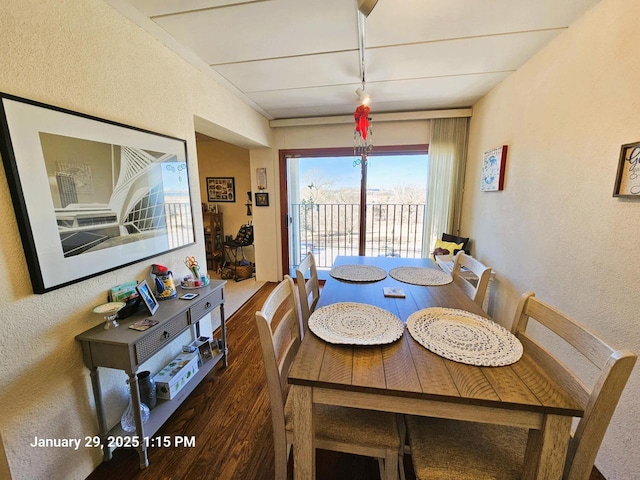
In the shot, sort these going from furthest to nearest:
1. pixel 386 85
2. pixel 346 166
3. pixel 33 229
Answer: pixel 346 166, pixel 386 85, pixel 33 229

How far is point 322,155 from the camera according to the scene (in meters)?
3.58

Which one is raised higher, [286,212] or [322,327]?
[286,212]

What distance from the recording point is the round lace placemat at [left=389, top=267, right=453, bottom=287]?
1.74 m

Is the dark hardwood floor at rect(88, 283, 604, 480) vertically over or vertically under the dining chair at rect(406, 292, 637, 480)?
under

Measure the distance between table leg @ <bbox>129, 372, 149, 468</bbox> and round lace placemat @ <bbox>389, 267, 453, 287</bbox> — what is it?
5.20 feet

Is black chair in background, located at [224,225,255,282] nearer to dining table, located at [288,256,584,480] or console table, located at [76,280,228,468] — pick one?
console table, located at [76,280,228,468]

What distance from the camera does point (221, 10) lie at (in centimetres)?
138

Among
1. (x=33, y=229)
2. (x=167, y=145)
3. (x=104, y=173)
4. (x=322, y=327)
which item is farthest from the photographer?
(x=167, y=145)

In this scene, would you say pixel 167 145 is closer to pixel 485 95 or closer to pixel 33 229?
pixel 33 229

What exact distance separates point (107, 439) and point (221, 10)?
7.55ft

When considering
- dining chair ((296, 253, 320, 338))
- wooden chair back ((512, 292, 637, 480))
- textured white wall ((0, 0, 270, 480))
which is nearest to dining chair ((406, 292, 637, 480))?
wooden chair back ((512, 292, 637, 480))

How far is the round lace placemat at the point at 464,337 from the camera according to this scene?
0.95 meters

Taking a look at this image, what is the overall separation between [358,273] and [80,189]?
163 cm

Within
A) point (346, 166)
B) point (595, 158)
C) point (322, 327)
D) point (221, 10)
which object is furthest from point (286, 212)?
point (595, 158)
